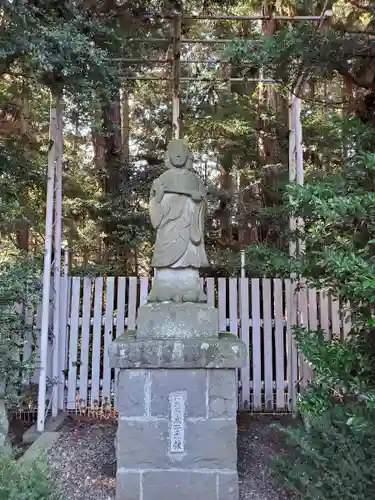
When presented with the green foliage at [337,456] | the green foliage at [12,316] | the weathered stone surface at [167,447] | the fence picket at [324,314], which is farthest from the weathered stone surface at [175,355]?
the fence picket at [324,314]


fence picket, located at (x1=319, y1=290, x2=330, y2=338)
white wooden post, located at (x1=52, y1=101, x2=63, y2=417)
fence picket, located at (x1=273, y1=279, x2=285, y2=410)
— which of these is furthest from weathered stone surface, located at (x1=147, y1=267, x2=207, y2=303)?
fence picket, located at (x1=319, y1=290, x2=330, y2=338)

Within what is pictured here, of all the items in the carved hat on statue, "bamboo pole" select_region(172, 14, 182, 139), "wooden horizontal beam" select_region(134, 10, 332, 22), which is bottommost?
the carved hat on statue

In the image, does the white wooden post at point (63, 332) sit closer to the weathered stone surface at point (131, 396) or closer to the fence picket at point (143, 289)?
the fence picket at point (143, 289)

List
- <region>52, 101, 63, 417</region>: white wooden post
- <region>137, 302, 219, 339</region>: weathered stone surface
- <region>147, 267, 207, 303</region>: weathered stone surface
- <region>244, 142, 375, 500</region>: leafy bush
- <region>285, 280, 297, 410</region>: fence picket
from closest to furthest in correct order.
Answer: <region>244, 142, 375, 500</region>: leafy bush → <region>137, 302, 219, 339</region>: weathered stone surface → <region>147, 267, 207, 303</region>: weathered stone surface → <region>52, 101, 63, 417</region>: white wooden post → <region>285, 280, 297, 410</region>: fence picket

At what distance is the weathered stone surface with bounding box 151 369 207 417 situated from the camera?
10.2 ft

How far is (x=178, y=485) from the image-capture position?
3.06m

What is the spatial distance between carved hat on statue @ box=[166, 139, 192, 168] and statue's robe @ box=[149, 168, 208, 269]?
→ 0.05 metres

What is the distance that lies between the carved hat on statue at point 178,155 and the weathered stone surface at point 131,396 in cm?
159

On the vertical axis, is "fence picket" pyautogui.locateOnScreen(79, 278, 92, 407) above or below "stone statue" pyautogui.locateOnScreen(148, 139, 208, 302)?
below

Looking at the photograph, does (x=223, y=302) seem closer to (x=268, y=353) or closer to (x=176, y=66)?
(x=268, y=353)

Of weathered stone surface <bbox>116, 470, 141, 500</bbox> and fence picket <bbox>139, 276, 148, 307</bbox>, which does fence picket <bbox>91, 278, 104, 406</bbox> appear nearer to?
fence picket <bbox>139, 276, 148, 307</bbox>

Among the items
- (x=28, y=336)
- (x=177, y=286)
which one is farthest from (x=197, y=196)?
(x=28, y=336)

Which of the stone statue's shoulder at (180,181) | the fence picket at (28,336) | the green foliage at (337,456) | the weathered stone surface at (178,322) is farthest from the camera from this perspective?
the fence picket at (28,336)

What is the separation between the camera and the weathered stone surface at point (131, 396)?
3086mm
